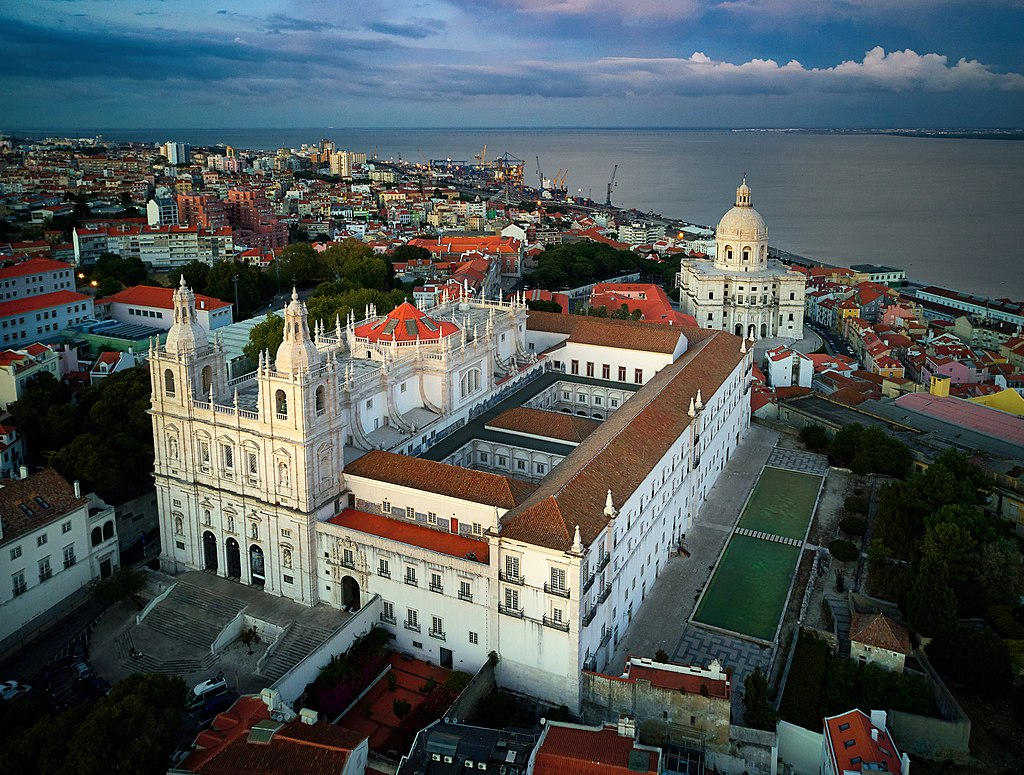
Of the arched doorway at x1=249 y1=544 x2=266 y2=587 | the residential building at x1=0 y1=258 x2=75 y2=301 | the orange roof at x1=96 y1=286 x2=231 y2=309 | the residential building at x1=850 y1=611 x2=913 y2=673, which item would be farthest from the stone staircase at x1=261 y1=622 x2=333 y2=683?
the residential building at x1=0 y1=258 x2=75 y2=301

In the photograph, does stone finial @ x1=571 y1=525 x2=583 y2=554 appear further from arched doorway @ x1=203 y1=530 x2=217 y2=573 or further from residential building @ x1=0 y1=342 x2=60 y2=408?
residential building @ x1=0 y1=342 x2=60 y2=408

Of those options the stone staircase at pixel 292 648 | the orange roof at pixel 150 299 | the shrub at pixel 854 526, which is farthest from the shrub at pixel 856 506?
the orange roof at pixel 150 299

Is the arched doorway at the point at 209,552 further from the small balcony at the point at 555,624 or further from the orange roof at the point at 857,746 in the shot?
the orange roof at the point at 857,746

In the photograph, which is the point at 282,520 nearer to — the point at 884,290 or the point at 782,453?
the point at 782,453

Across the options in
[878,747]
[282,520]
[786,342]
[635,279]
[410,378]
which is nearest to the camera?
[878,747]

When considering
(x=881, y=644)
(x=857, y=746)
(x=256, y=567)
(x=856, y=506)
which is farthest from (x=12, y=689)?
(x=856, y=506)

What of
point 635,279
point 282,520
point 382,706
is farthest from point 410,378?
point 635,279

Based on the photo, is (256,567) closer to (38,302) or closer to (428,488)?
(428,488)
